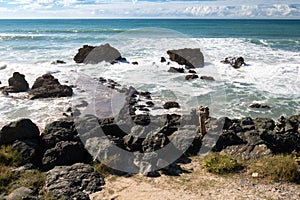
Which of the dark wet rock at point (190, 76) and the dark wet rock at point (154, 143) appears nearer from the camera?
the dark wet rock at point (154, 143)

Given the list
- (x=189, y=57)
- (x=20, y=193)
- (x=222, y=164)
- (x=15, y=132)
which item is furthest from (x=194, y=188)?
(x=189, y=57)

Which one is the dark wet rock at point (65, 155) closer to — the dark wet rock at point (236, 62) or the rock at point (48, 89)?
Result: the rock at point (48, 89)

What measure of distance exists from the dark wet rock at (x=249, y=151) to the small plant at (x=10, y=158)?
18.6 feet

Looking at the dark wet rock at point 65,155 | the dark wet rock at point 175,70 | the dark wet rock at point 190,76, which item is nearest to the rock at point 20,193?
the dark wet rock at point 65,155

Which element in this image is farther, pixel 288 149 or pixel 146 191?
pixel 288 149

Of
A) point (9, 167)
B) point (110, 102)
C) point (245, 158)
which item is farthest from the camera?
point (110, 102)

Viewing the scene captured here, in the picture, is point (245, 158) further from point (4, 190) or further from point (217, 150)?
point (4, 190)

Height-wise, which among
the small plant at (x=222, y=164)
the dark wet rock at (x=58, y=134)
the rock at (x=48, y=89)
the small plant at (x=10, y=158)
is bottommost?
the rock at (x=48, y=89)

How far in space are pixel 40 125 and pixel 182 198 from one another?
27.9 feet

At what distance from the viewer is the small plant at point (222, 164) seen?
853 centimetres

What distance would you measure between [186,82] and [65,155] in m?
14.0

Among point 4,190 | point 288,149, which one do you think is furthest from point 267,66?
point 4,190

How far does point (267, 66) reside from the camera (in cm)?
2653

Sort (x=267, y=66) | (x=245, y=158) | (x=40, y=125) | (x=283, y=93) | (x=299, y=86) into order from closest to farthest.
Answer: (x=245, y=158) → (x=40, y=125) → (x=283, y=93) → (x=299, y=86) → (x=267, y=66)
